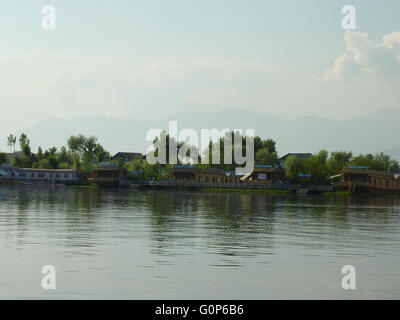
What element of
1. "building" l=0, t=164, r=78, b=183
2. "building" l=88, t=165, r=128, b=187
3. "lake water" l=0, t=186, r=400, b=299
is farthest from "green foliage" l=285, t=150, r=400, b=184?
"lake water" l=0, t=186, r=400, b=299

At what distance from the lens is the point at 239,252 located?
25.8 meters

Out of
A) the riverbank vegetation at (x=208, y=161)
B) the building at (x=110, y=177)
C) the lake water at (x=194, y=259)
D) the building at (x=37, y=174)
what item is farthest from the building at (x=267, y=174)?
the lake water at (x=194, y=259)

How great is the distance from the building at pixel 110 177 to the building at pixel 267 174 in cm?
3128

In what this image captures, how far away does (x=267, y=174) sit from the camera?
476 ft

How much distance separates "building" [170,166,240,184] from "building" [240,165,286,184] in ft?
23.5

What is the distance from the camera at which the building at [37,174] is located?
162500 millimetres

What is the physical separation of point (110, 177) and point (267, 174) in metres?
38.5

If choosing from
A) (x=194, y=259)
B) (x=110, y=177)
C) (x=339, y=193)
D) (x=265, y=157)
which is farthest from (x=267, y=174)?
(x=194, y=259)

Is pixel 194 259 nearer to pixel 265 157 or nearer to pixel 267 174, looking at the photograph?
pixel 267 174

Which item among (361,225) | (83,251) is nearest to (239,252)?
(83,251)

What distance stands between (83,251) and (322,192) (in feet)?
373

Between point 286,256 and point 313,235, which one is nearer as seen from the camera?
point 286,256

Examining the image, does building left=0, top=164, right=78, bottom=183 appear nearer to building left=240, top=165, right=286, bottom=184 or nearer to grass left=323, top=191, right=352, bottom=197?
building left=240, top=165, right=286, bottom=184
